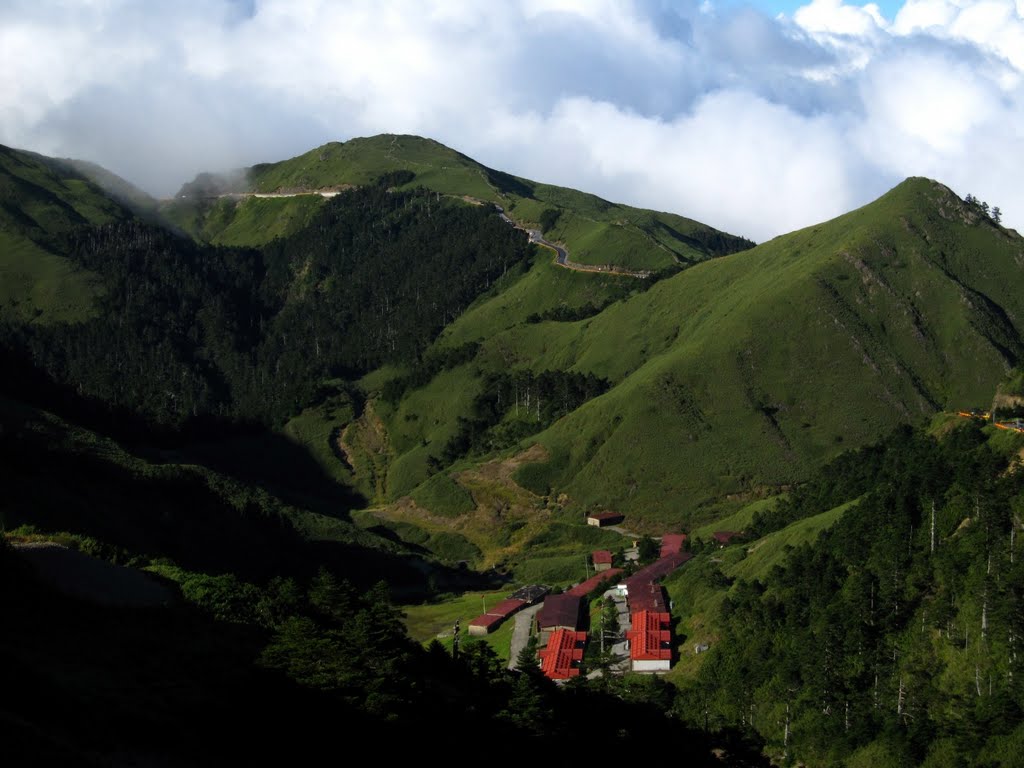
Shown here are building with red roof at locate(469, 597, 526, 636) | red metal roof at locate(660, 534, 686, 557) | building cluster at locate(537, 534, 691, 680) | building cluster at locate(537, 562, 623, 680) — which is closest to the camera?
building cluster at locate(537, 534, 691, 680)

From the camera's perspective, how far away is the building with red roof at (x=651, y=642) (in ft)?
241

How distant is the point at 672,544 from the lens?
4311 inches

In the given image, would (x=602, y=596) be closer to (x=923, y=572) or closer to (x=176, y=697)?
(x=923, y=572)

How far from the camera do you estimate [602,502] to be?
421ft

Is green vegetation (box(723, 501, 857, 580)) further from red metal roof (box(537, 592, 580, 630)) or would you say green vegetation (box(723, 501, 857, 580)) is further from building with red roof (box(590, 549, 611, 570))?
building with red roof (box(590, 549, 611, 570))

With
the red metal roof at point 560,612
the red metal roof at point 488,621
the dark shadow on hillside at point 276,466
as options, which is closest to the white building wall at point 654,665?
the red metal roof at point 560,612

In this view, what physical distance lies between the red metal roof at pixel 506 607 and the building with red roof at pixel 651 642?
55.7 ft

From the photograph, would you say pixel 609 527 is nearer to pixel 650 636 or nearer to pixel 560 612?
pixel 560 612

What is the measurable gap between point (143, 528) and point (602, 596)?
128 ft

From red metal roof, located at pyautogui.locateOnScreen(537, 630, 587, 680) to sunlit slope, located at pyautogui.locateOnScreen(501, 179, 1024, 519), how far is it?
45022mm

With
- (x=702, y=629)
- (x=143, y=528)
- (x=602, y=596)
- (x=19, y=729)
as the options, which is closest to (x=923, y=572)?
(x=702, y=629)

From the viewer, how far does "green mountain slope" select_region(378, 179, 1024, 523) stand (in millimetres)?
129125

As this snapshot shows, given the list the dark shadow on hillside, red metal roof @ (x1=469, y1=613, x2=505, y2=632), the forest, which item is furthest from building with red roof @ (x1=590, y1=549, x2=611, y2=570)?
the dark shadow on hillside

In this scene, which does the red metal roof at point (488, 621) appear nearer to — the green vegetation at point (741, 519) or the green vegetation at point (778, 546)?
the green vegetation at point (778, 546)
